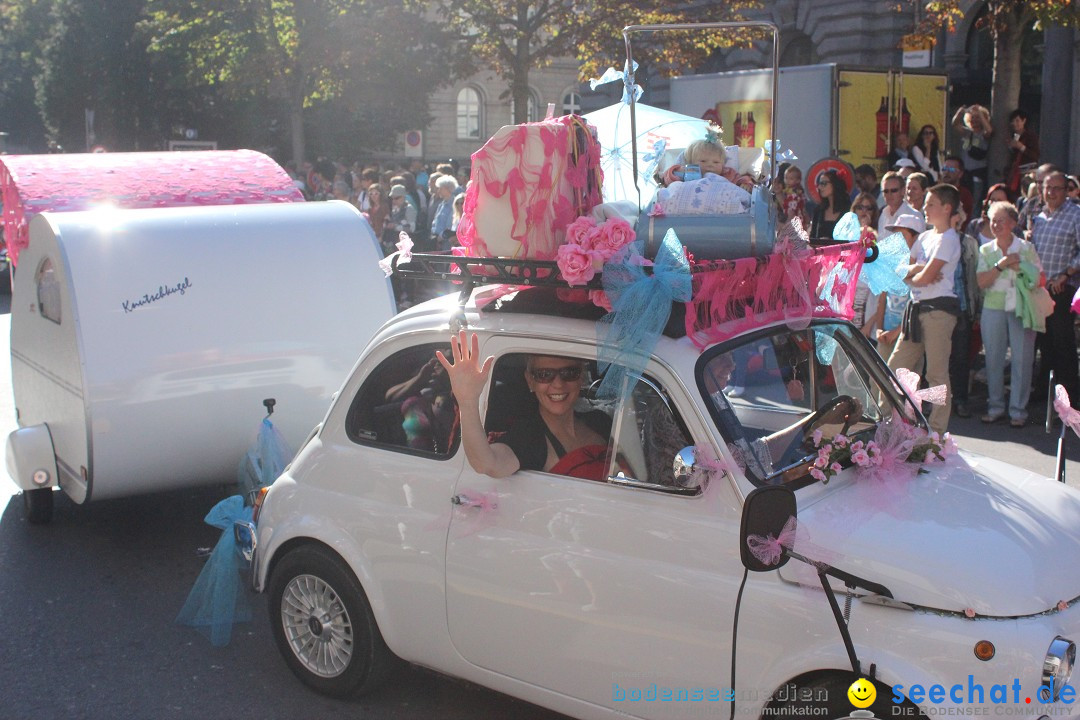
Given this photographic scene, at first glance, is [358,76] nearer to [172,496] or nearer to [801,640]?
[172,496]

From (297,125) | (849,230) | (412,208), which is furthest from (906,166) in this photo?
(297,125)

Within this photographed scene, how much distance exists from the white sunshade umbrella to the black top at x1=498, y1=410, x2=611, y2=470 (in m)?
1.49

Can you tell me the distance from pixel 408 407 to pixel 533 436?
24.2 inches

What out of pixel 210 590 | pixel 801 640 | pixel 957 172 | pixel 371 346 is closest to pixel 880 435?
pixel 801 640

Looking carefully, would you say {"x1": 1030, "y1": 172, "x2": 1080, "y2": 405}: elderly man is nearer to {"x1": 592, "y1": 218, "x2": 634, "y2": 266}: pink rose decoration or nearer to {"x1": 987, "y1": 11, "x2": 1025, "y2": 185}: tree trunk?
{"x1": 987, "y1": 11, "x2": 1025, "y2": 185}: tree trunk

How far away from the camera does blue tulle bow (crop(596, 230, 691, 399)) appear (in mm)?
3645

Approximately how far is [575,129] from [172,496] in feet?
17.0

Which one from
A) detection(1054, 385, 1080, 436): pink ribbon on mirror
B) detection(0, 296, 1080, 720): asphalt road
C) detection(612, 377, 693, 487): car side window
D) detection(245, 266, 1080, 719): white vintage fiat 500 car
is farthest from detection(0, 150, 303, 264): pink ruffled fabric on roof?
detection(1054, 385, 1080, 436): pink ribbon on mirror

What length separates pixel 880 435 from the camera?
13.1 feet

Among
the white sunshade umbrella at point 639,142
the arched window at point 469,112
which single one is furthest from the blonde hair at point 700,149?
the arched window at point 469,112

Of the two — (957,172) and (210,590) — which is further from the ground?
(957,172)

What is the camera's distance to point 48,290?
23.2 ft

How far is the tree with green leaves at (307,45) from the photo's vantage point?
21.3 m

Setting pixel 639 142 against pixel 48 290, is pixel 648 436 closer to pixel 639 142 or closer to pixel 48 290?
pixel 639 142
